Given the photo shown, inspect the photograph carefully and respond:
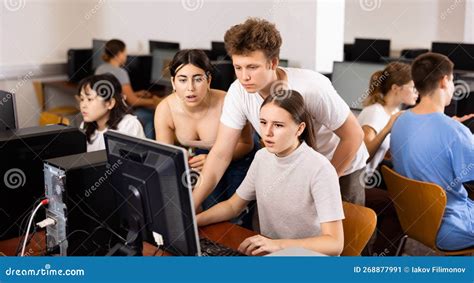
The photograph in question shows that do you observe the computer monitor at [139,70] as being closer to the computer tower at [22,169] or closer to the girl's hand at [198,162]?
the girl's hand at [198,162]

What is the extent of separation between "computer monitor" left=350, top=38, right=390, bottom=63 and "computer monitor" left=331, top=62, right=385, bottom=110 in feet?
8.02

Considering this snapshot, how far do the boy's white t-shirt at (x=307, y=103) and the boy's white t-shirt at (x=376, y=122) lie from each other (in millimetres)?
857

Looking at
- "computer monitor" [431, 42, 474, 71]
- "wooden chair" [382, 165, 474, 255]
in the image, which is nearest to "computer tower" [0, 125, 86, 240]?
"wooden chair" [382, 165, 474, 255]

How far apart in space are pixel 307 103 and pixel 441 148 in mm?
768

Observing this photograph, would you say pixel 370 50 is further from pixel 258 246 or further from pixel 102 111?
pixel 258 246

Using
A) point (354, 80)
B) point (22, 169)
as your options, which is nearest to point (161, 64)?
point (354, 80)

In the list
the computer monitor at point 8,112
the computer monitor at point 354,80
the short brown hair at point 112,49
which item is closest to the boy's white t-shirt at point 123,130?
the computer monitor at point 8,112

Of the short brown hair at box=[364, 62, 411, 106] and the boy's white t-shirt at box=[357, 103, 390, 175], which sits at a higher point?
the short brown hair at box=[364, 62, 411, 106]

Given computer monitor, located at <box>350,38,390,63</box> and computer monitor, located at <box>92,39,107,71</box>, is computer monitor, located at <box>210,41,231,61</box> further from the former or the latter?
computer monitor, located at <box>350,38,390,63</box>

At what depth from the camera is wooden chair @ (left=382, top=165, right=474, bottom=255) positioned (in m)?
2.54

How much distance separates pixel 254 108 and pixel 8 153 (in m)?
0.89

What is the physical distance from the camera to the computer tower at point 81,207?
1.92m

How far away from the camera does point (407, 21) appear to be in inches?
282
